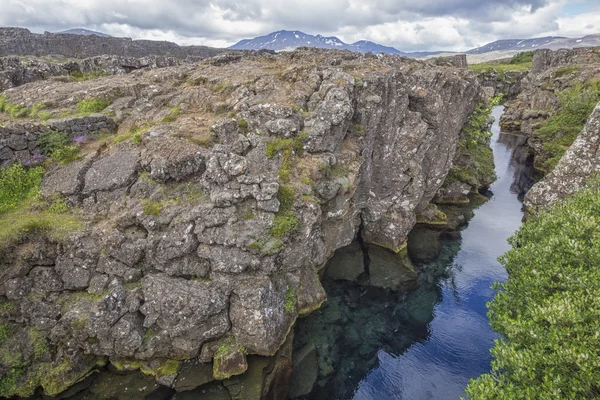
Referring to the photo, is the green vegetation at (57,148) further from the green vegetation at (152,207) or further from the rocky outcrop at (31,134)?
the green vegetation at (152,207)

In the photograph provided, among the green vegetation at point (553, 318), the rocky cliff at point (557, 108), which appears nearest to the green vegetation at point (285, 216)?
the green vegetation at point (553, 318)

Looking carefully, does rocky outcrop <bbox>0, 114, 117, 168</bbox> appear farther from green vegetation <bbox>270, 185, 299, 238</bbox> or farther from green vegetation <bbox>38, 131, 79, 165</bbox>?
Answer: green vegetation <bbox>270, 185, 299, 238</bbox>

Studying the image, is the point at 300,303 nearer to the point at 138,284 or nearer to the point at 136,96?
the point at 138,284

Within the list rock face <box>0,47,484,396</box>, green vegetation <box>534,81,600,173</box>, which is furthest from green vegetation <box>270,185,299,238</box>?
green vegetation <box>534,81,600,173</box>

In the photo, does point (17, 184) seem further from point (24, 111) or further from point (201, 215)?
point (201, 215)

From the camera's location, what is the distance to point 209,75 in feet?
113

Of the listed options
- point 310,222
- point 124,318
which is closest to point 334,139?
point 310,222

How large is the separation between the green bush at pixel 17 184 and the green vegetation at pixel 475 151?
46.2 meters

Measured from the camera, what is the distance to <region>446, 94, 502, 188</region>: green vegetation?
153 ft

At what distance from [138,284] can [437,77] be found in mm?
34978

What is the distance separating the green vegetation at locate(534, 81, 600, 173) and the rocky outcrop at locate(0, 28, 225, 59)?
61569 mm

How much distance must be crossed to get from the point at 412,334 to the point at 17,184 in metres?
31.6

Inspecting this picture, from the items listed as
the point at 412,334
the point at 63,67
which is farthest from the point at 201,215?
the point at 63,67

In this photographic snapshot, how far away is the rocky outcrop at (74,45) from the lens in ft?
209
